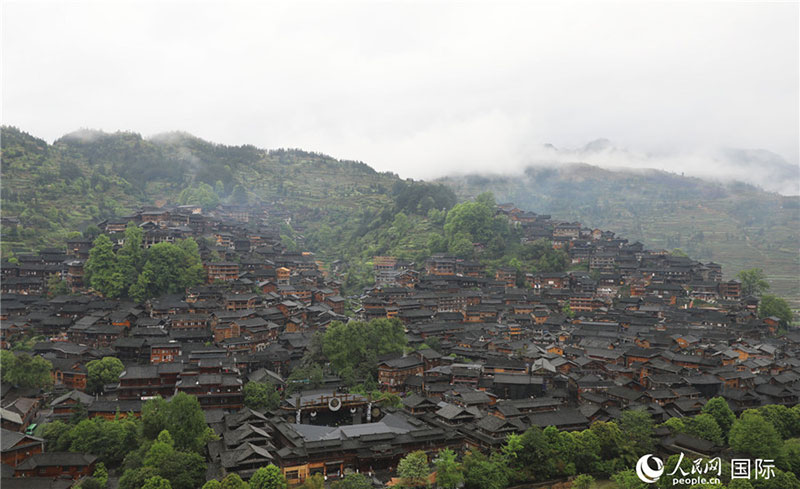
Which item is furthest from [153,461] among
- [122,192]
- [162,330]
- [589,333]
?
[122,192]

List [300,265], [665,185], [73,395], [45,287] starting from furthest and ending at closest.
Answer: [665,185], [300,265], [45,287], [73,395]

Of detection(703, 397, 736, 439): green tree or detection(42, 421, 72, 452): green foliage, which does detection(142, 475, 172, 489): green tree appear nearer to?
detection(42, 421, 72, 452): green foliage

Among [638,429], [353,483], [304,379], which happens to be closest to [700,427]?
[638,429]

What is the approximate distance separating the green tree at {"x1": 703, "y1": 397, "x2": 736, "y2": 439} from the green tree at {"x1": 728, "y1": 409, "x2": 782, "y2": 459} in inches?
76.8

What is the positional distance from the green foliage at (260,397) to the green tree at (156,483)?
9.17m

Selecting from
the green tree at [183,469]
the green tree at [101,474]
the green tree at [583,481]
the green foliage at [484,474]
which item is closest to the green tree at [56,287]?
the green tree at [101,474]

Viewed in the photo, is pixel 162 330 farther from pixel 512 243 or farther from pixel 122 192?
pixel 122 192

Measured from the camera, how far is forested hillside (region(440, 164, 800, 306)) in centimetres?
9666

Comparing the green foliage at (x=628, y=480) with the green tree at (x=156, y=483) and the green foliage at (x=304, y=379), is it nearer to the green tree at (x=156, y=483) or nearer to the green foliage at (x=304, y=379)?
the green foliage at (x=304, y=379)

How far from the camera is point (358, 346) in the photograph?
3606 cm

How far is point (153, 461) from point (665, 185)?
16518cm

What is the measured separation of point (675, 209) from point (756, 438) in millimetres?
118969

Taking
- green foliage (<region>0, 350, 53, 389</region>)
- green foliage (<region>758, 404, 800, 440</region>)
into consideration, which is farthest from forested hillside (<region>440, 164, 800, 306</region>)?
green foliage (<region>0, 350, 53, 389</region>)

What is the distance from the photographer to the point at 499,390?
3309 centimetres
